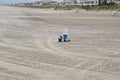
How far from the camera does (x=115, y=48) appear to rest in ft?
37.5

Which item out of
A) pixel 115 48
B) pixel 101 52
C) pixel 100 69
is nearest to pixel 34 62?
pixel 100 69

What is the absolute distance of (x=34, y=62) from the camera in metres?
8.71

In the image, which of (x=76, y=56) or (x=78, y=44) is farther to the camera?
(x=78, y=44)

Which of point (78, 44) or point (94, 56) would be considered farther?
point (78, 44)

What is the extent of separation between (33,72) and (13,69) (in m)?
0.71

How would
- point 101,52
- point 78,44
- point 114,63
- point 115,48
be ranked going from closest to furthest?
1. point 114,63
2. point 101,52
3. point 115,48
4. point 78,44

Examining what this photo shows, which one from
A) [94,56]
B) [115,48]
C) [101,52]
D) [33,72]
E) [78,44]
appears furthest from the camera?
[78,44]

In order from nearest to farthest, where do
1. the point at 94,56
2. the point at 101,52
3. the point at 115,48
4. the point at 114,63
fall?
the point at 114,63
the point at 94,56
the point at 101,52
the point at 115,48

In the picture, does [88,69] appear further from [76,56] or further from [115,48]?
[115,48]

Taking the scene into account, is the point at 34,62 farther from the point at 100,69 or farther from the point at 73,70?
the point at 100,69

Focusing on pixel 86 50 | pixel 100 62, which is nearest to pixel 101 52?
pixel 86 50

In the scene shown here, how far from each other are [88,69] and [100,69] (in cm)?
32

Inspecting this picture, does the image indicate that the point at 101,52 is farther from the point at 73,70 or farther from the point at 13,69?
the point at 13,69

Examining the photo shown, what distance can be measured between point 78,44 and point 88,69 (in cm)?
514
